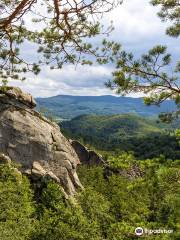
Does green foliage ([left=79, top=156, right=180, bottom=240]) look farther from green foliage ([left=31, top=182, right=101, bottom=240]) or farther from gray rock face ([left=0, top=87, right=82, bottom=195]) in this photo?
gray rock face ([left=0, top=87, right=82, bottom=195])

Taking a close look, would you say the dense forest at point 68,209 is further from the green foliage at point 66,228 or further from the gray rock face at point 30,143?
the gray rock face at point 30,143

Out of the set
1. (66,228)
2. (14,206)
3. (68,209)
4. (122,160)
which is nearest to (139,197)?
(68,209)

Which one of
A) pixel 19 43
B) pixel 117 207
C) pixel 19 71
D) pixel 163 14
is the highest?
pixel 163 14

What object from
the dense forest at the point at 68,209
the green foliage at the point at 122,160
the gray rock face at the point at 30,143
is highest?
the green foliage at the point at 122,160

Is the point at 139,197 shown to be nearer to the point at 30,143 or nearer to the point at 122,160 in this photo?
the point at 30,143

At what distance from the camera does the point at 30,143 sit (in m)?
78.2

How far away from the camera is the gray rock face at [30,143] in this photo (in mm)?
76312

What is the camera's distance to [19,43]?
2005cm

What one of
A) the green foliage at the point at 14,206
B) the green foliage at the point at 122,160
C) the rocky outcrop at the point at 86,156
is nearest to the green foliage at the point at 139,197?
the green foliage at the point at 122,160

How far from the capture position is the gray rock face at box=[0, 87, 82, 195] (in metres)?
76.3

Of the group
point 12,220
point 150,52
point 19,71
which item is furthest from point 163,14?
point 12,220

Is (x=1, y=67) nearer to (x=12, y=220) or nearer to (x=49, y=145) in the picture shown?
(x=12, y=220)

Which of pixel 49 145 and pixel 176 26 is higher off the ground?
pixel 176 26

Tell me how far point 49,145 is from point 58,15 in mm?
65074
